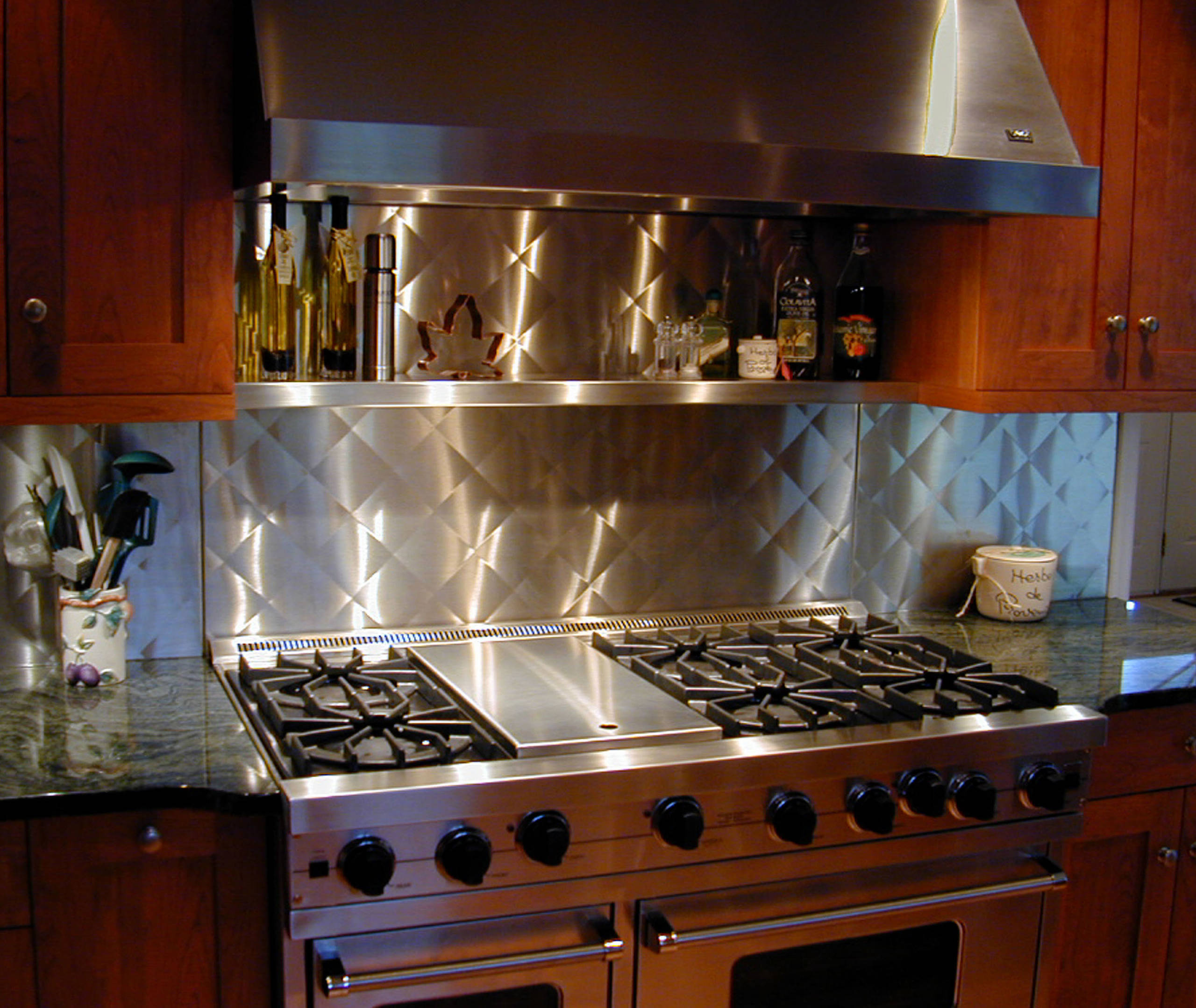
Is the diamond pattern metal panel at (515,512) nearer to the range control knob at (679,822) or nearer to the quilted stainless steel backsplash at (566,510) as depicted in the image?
the quilted stainless steel backsplash at (566,510)

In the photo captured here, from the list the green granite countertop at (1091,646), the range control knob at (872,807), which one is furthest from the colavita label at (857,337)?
the range control knob at (872,807)

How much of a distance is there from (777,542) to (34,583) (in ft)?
4.46

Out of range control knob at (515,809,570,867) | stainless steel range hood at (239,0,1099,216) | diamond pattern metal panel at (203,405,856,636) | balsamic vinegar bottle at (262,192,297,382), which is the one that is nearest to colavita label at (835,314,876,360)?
diamond pattern metal panel at (203,405,856,636)

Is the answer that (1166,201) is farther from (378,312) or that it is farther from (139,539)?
(139,539)

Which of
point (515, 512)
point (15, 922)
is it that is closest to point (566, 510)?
point (515, 512)

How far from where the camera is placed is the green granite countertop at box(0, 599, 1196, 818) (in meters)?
1.73

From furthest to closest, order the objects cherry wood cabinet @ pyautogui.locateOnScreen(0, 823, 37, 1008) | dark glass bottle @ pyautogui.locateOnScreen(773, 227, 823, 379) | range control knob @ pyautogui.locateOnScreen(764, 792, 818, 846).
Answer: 1. dark glass bottle @ pyautogui.locateOnScreen(773, 227, 823, 379)
2. range control knob @ pyautogui.locateOnScreen(764, 792, 818, 846)
3. cherry wood cabinet @ pyautogui.locateOnScreen(0, 823, 37, 1008)

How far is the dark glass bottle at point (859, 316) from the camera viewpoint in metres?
2.55

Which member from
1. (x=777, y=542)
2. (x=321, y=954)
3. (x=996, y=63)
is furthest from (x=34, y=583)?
(x=996, y=63)

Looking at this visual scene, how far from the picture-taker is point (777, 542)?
2.69m

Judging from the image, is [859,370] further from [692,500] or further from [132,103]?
[132,103]

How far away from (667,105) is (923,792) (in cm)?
107

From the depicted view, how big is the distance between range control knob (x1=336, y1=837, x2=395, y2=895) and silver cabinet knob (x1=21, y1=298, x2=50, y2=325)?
0.84 meters

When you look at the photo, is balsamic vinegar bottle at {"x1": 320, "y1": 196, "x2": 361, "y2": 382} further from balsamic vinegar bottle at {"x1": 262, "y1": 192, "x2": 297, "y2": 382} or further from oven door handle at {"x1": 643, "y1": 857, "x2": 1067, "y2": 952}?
oven door handle at {"x1": 643, "y1": 857, "x2": 1067, "y2": 952}
